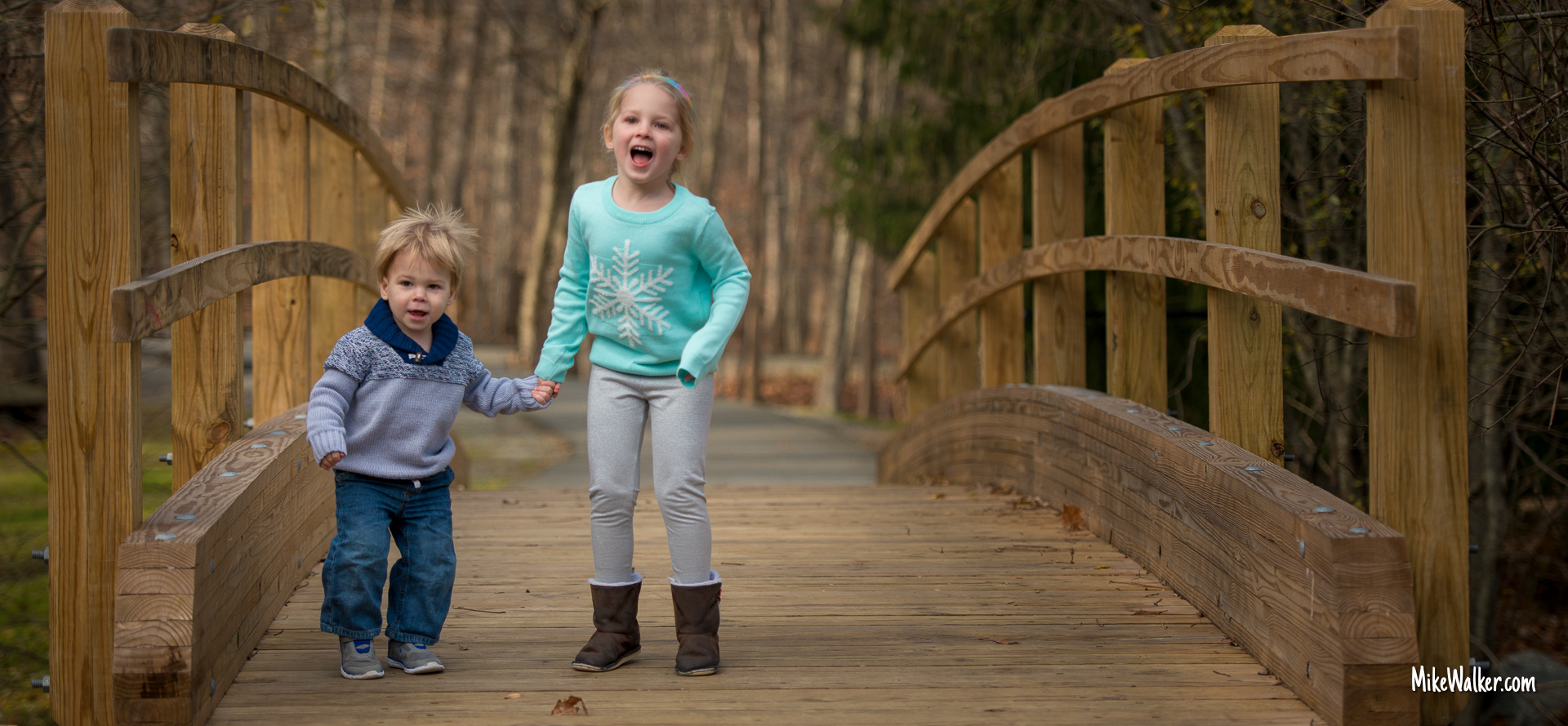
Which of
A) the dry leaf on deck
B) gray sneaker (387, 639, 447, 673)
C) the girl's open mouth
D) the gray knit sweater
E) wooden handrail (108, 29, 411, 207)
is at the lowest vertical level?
gray sneaker (387, 639, 447, 673)

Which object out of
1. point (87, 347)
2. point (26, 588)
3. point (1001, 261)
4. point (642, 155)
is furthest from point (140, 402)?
point (26, 588)

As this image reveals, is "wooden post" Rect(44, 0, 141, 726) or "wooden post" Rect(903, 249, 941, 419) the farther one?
"wooden post" Rect(903, 249, 941, 419)

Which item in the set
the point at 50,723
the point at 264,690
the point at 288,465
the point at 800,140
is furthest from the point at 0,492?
the point at 800,140

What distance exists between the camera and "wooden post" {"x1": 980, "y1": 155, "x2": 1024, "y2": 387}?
6488mm

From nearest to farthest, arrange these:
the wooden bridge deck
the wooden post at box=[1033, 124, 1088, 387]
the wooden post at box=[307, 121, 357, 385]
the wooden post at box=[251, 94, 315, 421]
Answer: the wooden bridge deck, the wooden post at box=[251, 94, 315, 421], the wooden post at box=[307, 121, 357, 385], the wooden post at box=[1033, 124, 1088, 387]

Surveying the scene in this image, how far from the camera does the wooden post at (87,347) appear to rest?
9.52 ft

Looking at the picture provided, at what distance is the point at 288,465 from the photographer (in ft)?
12.6

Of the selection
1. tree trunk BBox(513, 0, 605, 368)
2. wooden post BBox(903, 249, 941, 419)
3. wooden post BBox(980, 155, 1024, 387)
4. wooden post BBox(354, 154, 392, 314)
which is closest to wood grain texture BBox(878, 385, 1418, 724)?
wooden post BBox(980, 155, 1024, 387)

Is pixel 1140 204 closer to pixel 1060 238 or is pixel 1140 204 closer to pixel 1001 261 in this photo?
pixel 1060 238

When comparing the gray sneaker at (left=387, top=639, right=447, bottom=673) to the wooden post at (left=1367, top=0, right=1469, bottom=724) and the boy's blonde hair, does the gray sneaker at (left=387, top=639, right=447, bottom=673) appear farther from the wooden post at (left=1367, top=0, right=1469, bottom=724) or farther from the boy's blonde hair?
the wooden post at (left=1367, top=0, right=1469, bottom=724)

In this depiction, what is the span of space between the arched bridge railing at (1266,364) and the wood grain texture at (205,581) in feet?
7.89

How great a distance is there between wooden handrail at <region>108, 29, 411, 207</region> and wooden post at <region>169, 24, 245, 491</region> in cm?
14

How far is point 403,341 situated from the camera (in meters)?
3.30

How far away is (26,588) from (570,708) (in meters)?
7.70
